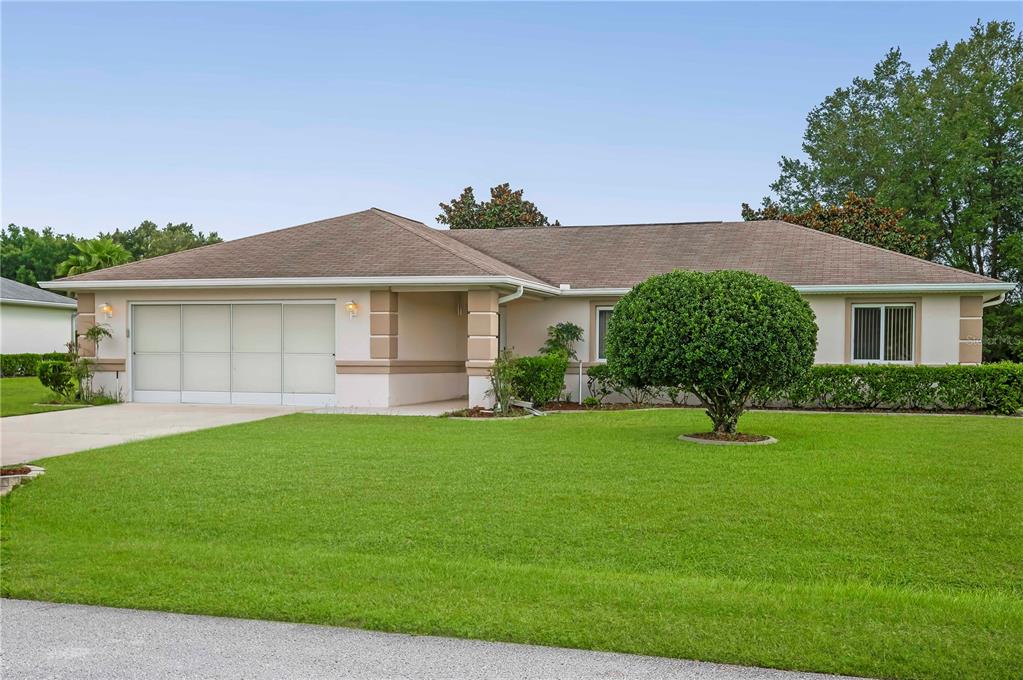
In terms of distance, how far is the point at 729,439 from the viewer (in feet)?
38.1

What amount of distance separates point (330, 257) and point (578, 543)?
12.6m

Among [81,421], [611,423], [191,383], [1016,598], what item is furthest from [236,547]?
[191,383]

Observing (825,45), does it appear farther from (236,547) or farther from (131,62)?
(236,547)

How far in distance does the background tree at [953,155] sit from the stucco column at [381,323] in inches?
884

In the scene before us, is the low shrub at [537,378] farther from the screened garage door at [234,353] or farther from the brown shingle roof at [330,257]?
the screened garage door at [234,353]

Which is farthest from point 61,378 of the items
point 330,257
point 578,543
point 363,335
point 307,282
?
point 578,543

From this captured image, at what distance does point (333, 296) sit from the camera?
675 inches

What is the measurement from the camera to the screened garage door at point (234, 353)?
17391 mm

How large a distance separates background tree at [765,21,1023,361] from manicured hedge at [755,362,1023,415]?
1489cm

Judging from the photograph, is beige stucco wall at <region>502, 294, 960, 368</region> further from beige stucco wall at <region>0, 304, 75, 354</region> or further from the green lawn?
beige stucco wall at <region>0, 304, 75, 354</region>

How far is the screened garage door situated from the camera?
57.1 feet

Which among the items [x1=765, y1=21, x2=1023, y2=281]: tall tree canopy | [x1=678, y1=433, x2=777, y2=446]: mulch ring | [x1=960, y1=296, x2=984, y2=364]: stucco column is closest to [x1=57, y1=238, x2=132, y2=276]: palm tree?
[x1=678, y1=433, x2=777, y2=446]: mulch ring

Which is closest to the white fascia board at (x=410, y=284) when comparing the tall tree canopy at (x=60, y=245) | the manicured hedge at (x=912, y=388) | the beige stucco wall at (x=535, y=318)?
the beige stucco wall at (x=535, y=318)

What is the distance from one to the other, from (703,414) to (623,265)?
5362 millimetres
